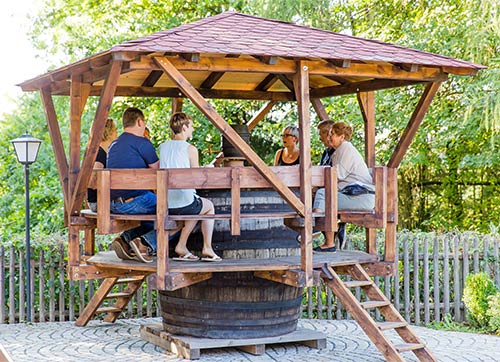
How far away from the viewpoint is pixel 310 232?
8.43 m

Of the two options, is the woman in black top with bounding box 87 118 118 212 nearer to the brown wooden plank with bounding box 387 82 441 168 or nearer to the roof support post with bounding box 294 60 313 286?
the roof support post with bounding box 294 60 313 286

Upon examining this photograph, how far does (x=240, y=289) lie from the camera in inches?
357

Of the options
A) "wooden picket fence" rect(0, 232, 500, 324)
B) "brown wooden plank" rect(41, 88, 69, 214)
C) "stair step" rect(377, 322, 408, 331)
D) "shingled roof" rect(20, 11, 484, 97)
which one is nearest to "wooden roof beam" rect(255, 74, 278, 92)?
"shingled roof" rect(20, 11, 484, 97)

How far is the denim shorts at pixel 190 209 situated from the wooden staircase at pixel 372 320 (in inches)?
59.7

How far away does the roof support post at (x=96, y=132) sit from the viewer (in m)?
8.09

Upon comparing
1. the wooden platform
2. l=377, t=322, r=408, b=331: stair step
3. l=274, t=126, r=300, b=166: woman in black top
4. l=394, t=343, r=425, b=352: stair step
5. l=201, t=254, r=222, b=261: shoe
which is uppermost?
l=274, t=126, r=300, b=166: woman in black top

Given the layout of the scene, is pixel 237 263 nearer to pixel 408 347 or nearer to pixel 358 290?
pixel 408 347

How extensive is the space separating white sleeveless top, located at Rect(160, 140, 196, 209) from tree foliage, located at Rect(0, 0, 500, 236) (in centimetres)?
652

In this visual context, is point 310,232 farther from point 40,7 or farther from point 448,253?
point 40,7

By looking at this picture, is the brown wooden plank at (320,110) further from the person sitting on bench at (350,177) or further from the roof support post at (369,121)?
the person sitting on bench at (350,177)

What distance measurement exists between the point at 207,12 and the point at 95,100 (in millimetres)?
3458

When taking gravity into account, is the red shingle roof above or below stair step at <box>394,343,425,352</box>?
above

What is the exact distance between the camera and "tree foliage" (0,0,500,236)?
16.7 metres

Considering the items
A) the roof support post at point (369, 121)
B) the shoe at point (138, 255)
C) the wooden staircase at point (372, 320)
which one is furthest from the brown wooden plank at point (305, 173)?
the roof support post at point (369, 121)
